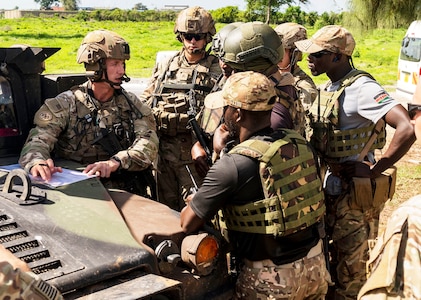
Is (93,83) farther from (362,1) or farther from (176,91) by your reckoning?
(362,1)

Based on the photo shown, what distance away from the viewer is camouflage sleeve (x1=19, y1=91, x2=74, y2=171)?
3590mm

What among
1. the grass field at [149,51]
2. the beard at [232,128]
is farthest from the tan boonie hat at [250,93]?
the grass field at [149,51]

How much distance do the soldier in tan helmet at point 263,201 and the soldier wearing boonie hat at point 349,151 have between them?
943mm

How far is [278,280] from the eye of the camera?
295cm

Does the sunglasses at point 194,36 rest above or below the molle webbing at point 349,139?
above

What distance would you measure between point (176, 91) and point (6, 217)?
8.02 ft

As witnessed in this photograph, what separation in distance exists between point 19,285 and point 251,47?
229cm

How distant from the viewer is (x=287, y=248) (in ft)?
9.80

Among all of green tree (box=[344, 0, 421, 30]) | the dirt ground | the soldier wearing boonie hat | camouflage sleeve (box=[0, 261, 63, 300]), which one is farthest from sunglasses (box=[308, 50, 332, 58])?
green tree (box=[344, 0, 421, 30])

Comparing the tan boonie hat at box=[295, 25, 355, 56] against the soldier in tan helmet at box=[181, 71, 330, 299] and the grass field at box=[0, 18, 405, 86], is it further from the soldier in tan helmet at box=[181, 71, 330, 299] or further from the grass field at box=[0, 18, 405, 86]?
the grass field at box=[0, 18, 405, 86]

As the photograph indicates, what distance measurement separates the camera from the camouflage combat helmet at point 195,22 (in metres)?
4.98

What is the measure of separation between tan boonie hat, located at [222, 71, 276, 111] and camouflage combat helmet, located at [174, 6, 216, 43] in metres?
2.10

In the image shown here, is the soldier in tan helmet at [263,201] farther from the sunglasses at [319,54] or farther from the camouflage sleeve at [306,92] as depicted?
the camouflage sleeve at [306,92]

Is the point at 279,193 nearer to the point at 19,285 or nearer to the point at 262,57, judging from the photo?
the point at 262,57
